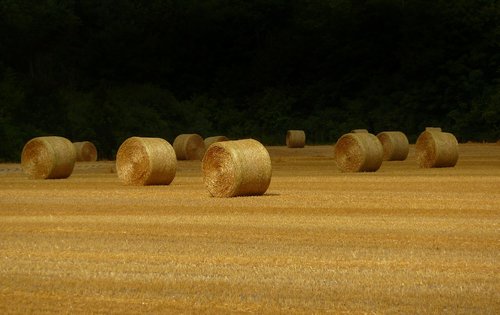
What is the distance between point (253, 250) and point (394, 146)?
24.0m

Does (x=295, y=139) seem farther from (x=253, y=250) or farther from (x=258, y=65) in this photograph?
(x=253, y=250)

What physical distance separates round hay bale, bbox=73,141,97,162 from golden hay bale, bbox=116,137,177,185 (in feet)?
47.2

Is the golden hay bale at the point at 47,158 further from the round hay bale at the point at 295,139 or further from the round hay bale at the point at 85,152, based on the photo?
the round hay bale at the point at 295,139

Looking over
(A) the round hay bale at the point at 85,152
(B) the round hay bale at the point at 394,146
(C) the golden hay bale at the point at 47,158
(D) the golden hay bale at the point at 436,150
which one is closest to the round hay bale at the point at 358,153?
(D) the golden hay bale at the point at 436,150

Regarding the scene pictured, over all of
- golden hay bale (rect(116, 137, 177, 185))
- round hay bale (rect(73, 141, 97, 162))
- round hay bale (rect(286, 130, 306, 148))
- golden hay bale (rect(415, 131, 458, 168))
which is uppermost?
golden hay bale (rect(116, 137, 177, 185))

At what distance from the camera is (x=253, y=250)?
43.9ft

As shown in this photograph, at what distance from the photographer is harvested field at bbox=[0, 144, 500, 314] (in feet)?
34.0

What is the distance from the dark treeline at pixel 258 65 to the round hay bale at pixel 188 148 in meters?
11.0

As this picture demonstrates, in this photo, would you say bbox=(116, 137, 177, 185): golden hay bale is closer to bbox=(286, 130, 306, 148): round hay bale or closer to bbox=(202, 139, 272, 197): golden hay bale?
bbox=(202, 139, 272, 197): golden hay bale

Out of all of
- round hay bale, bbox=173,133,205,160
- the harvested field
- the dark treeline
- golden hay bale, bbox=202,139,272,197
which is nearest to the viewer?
the harvested field

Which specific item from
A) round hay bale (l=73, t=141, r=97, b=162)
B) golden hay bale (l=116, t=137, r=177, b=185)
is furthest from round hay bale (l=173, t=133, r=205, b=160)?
golden hay bale (l=116, t=137, r=177, b=185)

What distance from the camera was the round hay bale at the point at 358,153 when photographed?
29.4 m

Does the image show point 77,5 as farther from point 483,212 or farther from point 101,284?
point 101,284

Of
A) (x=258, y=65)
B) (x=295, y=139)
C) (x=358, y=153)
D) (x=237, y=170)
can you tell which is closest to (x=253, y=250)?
(x=237, y=170)
